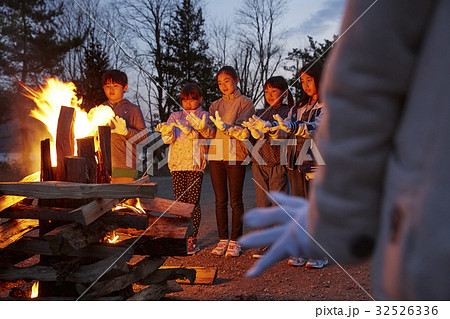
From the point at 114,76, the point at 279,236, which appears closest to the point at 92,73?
the point at 114,76

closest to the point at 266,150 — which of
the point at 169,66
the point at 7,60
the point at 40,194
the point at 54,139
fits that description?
the point at 54,139

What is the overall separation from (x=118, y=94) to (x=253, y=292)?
8.90 feet

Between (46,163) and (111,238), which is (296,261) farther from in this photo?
(46,163)

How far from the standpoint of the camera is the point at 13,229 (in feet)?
9.34

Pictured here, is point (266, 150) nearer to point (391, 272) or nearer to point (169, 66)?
point (391, 272)

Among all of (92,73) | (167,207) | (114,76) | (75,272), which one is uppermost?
(92,73)

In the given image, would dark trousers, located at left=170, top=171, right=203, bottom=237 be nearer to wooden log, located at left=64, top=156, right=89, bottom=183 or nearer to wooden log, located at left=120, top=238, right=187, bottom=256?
wooden log, located at left=120, top=238, right=187, bottom=256

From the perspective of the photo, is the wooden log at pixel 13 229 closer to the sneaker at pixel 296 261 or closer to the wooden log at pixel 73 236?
the wooden log at pixel 73 236

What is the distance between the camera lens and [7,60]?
48.9 ft

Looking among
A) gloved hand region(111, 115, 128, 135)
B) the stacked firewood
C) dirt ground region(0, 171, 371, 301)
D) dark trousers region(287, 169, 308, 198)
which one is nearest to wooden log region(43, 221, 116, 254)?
the stacked firewood

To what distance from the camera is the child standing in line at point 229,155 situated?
14.9ft

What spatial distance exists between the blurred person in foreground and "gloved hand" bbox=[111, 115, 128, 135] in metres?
3.57

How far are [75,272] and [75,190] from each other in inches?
23.8

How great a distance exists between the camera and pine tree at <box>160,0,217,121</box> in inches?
635
